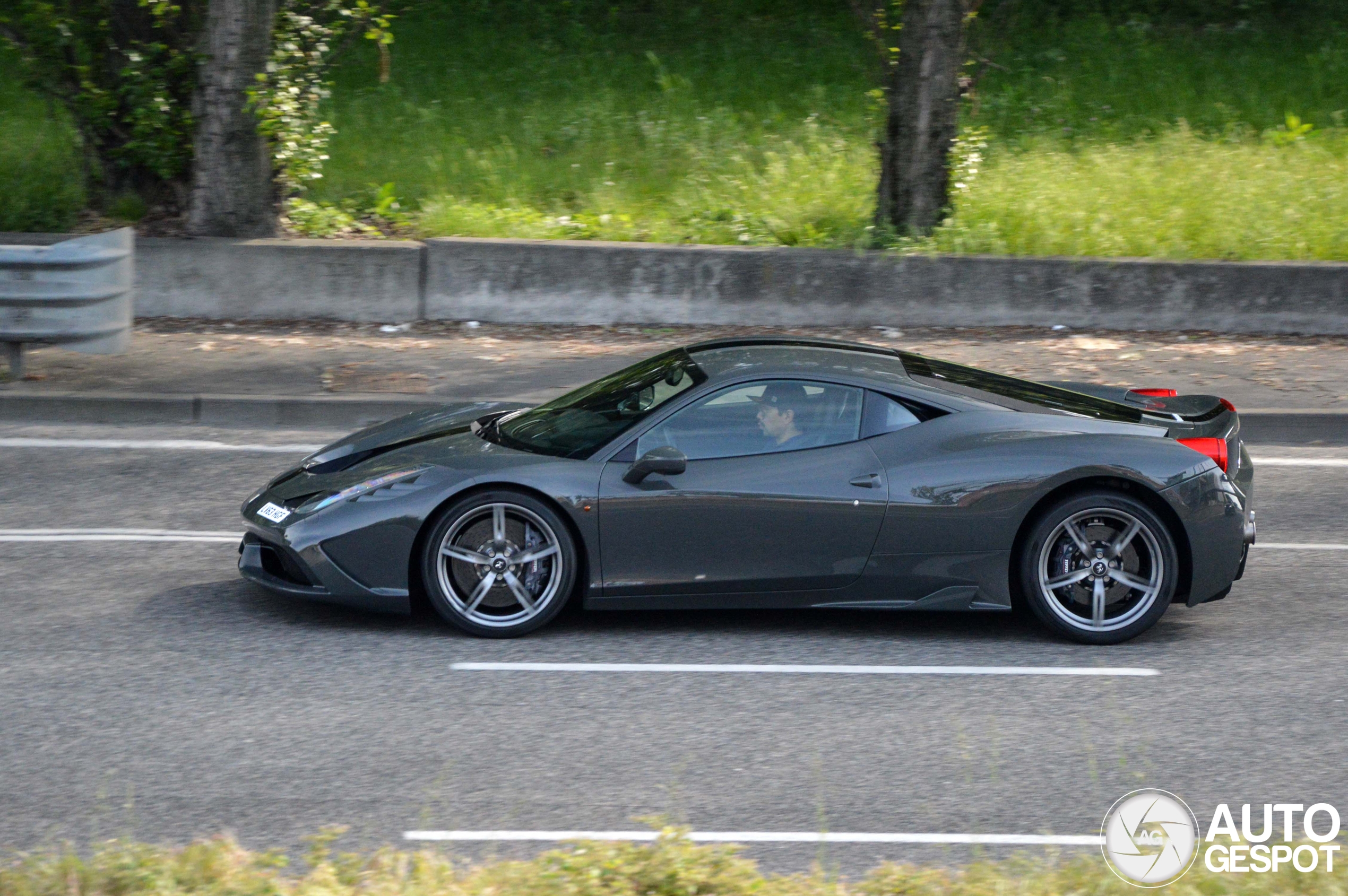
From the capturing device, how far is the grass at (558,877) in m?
3.41

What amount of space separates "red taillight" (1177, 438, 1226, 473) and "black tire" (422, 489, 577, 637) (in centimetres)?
264

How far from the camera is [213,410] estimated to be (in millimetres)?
9836

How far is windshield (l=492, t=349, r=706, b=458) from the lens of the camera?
5957mm

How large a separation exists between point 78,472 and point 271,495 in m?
2.98

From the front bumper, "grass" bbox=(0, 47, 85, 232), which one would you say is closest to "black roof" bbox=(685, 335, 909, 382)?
the front bumper

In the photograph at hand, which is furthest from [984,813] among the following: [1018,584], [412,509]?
[412,509]

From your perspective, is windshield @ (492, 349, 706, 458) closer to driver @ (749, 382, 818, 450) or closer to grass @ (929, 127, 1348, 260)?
driver @ (749, 382, 818, 450)

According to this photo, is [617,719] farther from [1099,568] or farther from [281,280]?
[281,280]

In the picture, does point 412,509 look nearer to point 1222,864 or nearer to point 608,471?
point 608,471

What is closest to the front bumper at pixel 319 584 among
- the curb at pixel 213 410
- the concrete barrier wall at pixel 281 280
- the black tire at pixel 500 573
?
the black tire at pixel 500 573

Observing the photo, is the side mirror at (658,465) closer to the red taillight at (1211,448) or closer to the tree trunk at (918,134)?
the red taillight at (1211,448)

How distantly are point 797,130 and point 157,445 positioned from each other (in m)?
8.79

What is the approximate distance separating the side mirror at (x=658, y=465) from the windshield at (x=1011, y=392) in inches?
45.6

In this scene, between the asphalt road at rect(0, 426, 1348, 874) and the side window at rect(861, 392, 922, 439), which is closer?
the asphalt road at rect(0, 426, 1348, 874)
